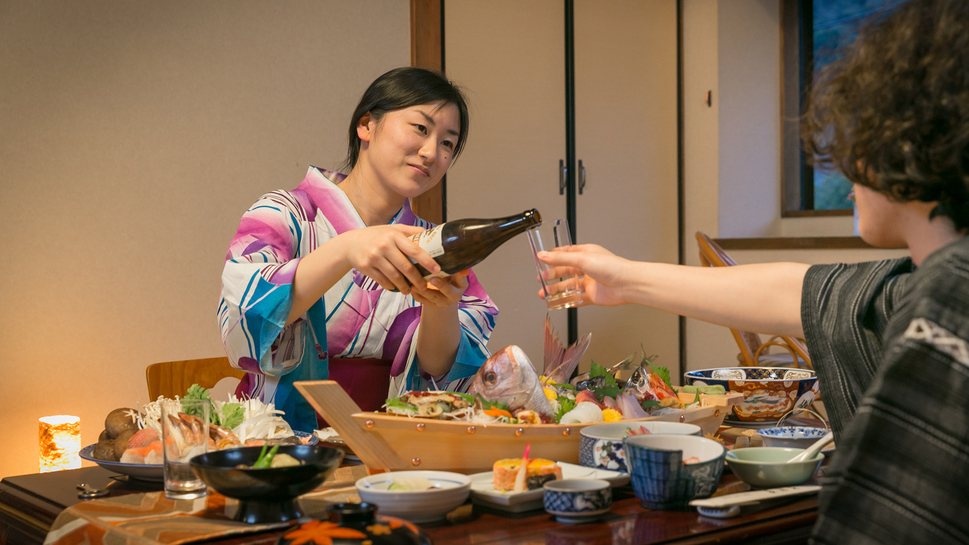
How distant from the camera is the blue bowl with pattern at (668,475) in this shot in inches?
33.9

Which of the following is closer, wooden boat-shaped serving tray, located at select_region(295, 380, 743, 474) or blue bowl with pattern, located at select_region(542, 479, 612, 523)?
blue bowl with pattern, located at select_region(542, 479, 612, 523)

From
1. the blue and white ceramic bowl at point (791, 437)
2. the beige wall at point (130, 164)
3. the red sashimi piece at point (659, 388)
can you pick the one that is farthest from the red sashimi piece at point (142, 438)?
the beige wall at point (130, 164)

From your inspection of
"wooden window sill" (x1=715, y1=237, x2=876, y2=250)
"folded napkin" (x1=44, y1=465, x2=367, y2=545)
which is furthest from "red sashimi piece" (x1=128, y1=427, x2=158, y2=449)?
"wooden window sill" (x1=715, y1=237, x2=876, y2=250)

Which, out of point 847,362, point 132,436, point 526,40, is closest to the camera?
point 847,362

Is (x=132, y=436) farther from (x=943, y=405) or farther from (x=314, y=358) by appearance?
(x=943, y=405)

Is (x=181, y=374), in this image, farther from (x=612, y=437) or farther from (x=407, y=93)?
(x=612, y=437)

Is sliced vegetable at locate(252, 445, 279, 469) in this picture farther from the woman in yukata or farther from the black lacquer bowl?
the woman in yukata

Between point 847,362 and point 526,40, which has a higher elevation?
point 526,40

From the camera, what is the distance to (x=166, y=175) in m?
2.91

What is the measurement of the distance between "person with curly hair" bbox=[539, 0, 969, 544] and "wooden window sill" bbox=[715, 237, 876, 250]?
3317 mm

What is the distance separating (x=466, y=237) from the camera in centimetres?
124

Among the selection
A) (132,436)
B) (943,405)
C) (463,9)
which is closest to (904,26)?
(943,405)

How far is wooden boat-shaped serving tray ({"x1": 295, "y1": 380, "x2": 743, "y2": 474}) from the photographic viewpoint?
0.94m

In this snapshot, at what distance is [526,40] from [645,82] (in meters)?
0.92
